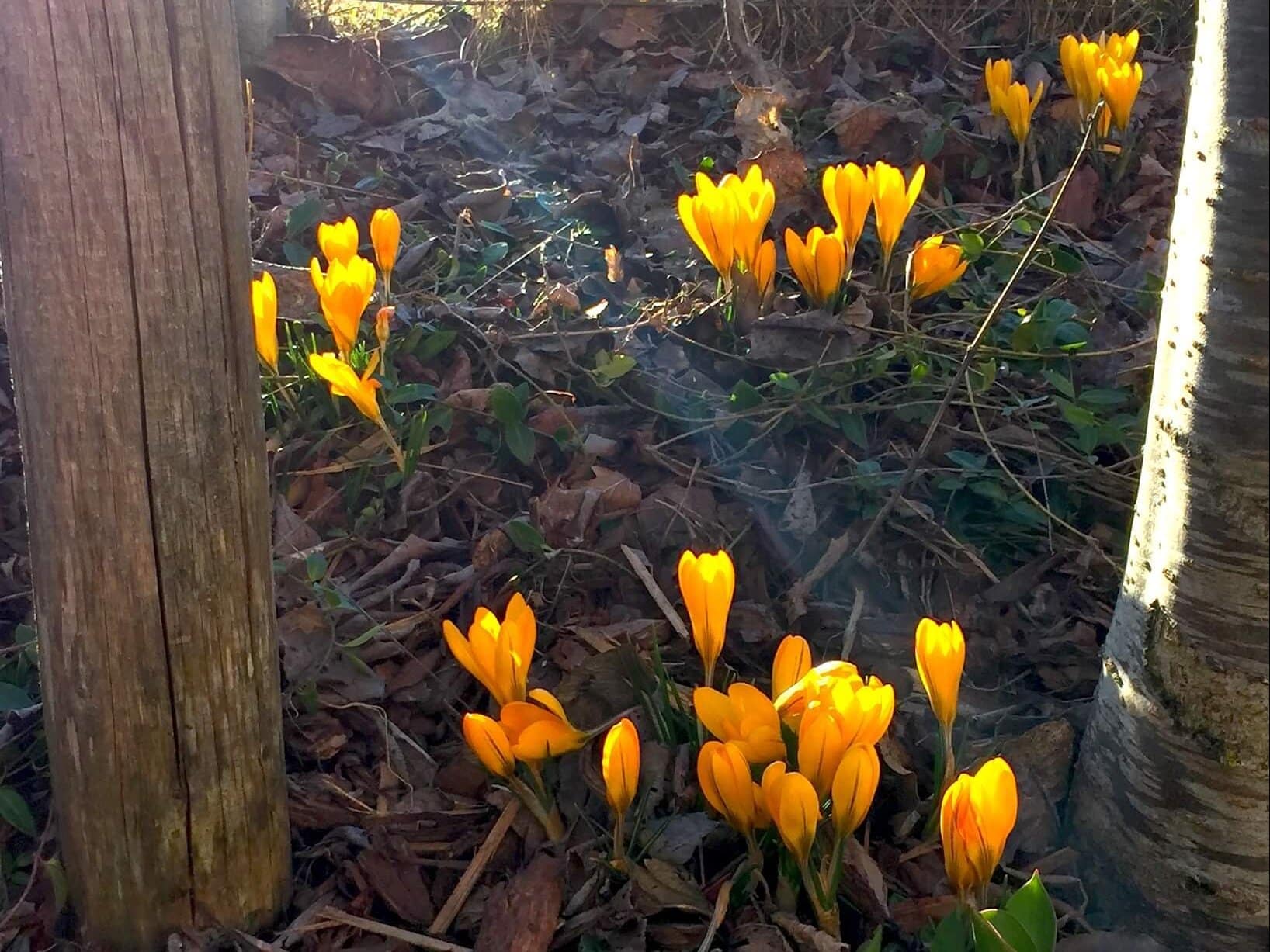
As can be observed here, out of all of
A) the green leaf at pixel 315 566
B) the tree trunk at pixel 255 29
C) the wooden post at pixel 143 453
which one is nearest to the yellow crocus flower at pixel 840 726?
the wooden post at pixel 143 453

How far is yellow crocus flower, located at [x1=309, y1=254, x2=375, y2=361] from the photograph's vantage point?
94.0 inches

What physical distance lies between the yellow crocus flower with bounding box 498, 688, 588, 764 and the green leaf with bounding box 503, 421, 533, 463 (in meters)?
0.89

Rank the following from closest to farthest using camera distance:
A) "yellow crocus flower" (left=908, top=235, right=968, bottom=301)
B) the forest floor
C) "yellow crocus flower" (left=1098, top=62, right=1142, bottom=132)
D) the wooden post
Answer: the wooden post < the forest floor < "yellow crocus flower" (left=908, top=235, right=968, bottom=301) < "yellow crocus flower" (left=1098, top=62, right=1142, bottom=132)

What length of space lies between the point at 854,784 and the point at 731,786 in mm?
153

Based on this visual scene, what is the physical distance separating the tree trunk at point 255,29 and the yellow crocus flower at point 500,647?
3081 millimetres

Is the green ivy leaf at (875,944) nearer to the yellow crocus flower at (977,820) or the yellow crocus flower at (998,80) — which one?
the yellow crocus flower at (977,820)

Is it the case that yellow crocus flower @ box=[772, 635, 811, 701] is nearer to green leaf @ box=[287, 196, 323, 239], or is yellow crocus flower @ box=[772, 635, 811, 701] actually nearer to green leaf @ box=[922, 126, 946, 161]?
green leaf @ box=[287, 196, 323, 239]

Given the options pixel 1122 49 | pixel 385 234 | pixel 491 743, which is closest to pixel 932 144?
pixel 1122 49

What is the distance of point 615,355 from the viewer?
2814 mm

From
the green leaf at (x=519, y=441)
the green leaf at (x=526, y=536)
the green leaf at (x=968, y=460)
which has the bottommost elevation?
the green leaf at (x=526, y=536)

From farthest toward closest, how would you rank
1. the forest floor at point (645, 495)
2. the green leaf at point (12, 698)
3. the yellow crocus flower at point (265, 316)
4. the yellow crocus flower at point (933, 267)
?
the yellow crocus flower at point (933, 267), the yellow crocus flower at point (265, 316), the green leaf at point (12, 698), the forest floor at point (645, 495)

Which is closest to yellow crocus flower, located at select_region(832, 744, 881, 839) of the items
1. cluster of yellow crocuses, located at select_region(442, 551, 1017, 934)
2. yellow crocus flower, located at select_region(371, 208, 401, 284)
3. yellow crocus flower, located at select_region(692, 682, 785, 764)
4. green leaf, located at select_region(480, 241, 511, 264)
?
cluster of yellow crocuses, located at select_region(442, 551, 1017, 934)

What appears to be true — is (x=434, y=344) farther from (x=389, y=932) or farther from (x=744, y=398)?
(x=389, y=932)

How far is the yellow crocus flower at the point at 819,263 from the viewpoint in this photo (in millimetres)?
2705
